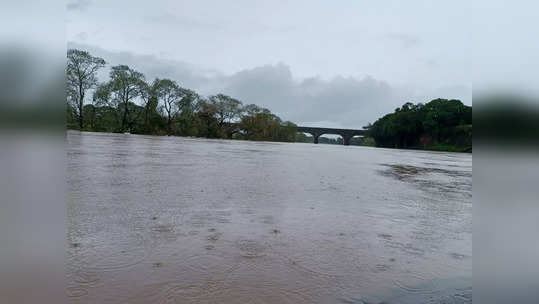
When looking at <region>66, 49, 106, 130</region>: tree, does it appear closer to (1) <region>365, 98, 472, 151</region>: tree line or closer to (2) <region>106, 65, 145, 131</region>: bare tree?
(2) <region>106, 65, 145, 131</region>: bare tree

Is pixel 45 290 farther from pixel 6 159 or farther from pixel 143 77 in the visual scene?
pixel 143 77

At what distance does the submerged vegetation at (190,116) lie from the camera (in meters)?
54.8

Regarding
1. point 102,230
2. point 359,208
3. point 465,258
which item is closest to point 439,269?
point 465,258

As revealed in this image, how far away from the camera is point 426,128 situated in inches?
3531

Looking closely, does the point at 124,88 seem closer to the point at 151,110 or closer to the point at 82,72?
the point at 151,110

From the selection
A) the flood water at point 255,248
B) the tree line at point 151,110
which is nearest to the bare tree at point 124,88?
the tree line at point 151,110

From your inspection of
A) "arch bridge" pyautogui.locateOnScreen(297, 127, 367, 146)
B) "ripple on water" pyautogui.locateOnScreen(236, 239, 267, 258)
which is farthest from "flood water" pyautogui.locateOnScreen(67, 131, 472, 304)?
"arch bridge" pyautogui.locateOnScreen(297, 127, 367, 146)

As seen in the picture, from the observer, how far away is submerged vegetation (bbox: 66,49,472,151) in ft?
180

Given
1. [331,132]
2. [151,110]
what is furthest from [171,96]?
[331,132]

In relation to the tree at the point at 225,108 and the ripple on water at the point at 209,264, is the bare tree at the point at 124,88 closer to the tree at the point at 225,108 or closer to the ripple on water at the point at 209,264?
the tree at the point at 225,108

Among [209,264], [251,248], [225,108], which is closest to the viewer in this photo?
Answer: [209,264]

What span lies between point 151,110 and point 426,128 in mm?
72180

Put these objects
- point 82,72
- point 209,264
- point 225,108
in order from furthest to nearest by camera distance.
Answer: point 225,108 < point 82,72 < point 209,264

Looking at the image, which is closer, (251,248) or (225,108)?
(251,248)
